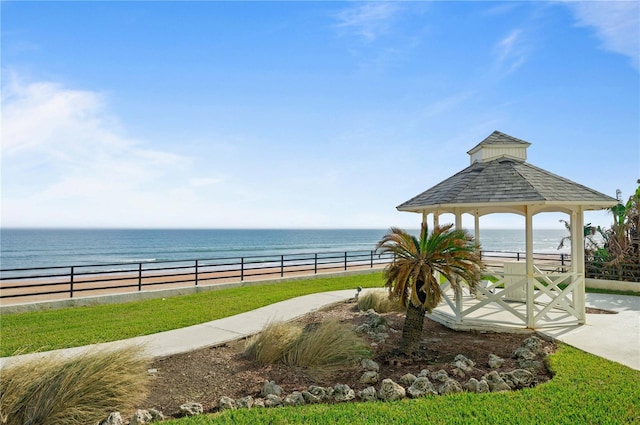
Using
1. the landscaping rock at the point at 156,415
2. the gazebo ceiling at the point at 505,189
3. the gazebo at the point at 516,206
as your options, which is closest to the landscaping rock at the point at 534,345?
the gazebo at the point at 516,206

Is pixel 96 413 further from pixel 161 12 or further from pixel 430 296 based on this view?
pixel 161 12

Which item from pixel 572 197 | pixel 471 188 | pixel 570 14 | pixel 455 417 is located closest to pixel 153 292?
pixel 471 188

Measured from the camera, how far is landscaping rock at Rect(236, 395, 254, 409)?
182 inches

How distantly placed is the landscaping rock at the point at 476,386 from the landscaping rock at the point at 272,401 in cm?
236

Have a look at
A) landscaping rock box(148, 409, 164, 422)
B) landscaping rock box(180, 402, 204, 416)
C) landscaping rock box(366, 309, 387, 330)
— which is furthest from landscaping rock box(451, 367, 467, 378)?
landscaping rock box(148, 409, 164, 422)

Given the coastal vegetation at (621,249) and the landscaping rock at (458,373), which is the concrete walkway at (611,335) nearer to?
the landscaping rock at (458,373)

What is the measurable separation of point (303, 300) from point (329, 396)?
6.70m

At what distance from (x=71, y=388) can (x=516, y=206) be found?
8.30 meters

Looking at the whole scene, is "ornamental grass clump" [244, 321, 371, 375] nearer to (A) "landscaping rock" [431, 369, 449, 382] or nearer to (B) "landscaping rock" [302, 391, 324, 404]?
(B) "landscaping rock" [302, 391, 324, 404]

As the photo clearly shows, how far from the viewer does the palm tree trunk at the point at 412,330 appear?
6.73 metres

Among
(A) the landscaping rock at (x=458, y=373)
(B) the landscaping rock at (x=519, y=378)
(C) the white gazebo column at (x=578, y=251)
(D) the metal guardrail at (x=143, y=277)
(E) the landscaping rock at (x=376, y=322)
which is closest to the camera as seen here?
(B) the landscaping rock at (x=519, y=378)

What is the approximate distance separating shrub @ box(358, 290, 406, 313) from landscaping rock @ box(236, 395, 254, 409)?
5.65 meters

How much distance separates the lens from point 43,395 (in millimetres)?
4273

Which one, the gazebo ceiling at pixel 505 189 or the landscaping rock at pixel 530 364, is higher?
the gazebo ceiling at pixel 505 189
